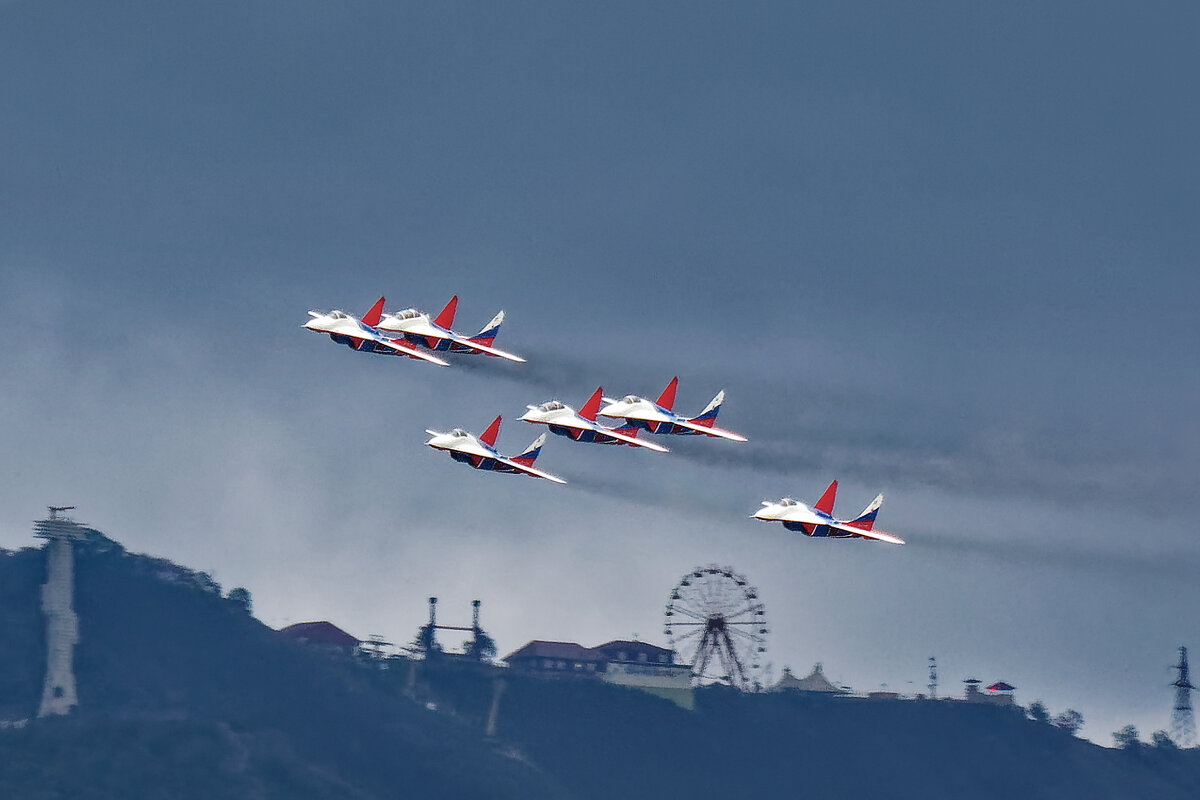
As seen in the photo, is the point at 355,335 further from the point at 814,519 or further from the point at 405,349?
the point at 814,519

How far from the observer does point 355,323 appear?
16638 cm

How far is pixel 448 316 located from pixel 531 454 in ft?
42.1

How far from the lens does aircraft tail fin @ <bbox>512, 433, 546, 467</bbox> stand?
16690 centimetres

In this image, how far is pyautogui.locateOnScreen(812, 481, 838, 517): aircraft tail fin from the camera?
16350cm

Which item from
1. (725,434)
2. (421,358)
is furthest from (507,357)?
(725,434)

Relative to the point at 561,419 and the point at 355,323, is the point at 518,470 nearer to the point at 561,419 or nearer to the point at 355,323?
the point at 561,419

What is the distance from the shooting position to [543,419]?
538ft

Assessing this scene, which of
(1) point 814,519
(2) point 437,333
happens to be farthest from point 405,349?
(1) point 814,519

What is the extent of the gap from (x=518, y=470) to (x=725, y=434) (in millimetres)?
16073

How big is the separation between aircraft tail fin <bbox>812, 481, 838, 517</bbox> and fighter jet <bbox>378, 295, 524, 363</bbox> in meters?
24.6

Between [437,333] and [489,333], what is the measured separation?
498 centimetres

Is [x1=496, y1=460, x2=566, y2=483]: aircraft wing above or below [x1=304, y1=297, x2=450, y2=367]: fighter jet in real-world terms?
below

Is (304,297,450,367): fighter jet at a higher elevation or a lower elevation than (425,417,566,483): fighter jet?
higher

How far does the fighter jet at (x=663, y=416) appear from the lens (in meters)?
166
